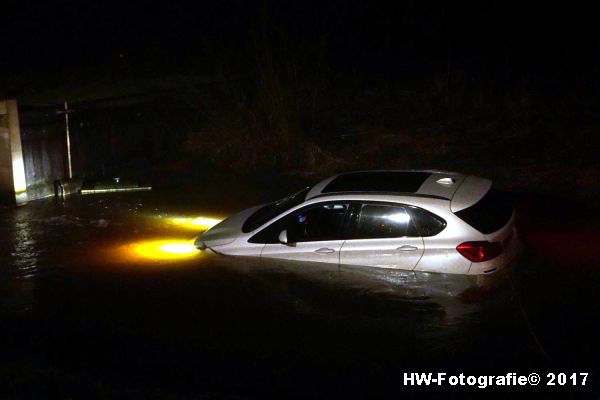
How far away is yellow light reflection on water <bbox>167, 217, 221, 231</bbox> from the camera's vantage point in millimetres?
12477

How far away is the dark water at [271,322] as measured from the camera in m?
6.55

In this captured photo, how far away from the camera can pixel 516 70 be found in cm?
2206

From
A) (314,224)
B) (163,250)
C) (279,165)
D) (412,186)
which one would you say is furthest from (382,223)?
(279,165)

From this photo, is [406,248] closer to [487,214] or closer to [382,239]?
[382,239]

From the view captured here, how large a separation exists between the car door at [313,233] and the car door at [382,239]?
5.9 inches

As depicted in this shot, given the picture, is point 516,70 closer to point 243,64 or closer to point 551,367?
point 243,64

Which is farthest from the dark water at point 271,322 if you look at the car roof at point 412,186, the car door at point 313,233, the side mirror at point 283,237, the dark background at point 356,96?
the dark background at point 356,96

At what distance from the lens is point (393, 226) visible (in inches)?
339

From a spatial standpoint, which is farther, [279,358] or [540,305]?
[540,305]

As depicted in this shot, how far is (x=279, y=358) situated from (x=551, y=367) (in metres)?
2.50

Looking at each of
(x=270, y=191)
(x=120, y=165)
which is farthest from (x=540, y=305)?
(x=120, y=165)

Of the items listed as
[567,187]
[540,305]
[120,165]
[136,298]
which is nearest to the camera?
[540,305]

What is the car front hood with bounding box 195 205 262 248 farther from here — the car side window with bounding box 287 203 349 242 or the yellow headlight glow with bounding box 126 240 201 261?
the car side window with bounding box 287 203 349 242

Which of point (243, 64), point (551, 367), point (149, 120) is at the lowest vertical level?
point (551, 367)
